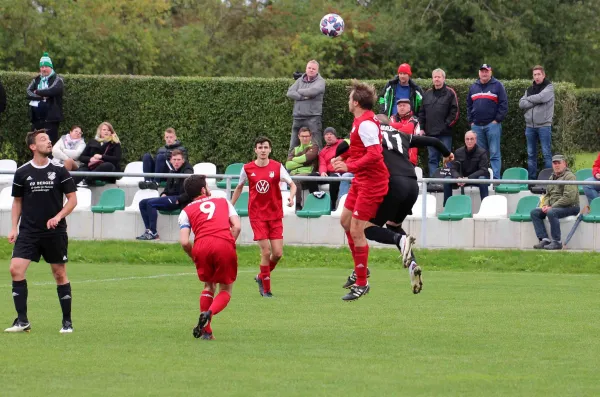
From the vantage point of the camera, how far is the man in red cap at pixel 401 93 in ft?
77.9

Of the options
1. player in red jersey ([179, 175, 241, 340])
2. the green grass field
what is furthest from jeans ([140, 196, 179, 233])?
player in red jersey ([179, 175, 241, 340])

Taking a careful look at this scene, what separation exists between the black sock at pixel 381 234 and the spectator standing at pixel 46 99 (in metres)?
13.4

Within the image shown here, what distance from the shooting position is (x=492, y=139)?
78.2 ft

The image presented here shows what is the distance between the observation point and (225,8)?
46.9 m

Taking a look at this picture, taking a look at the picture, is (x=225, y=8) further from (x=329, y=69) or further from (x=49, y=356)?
(x=49, y=356)

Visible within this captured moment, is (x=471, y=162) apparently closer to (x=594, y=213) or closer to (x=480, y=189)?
(x=480, y=189)

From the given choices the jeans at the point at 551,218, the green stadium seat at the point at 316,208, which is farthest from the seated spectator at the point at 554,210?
the green stadium seat at the point at 316,208

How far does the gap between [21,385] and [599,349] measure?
4975 mm

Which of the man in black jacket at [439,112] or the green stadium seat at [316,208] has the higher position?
the man in black jacket at [439,112]

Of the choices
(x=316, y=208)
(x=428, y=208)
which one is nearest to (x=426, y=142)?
(x=428, y=208)

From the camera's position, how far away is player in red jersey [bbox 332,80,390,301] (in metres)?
13.4

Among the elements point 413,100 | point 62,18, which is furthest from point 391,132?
point 62,18

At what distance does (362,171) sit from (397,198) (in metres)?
0.53

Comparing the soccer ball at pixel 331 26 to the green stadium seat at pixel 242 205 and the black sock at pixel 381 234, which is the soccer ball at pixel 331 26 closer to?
the green stadium seat at pixel 242 205
